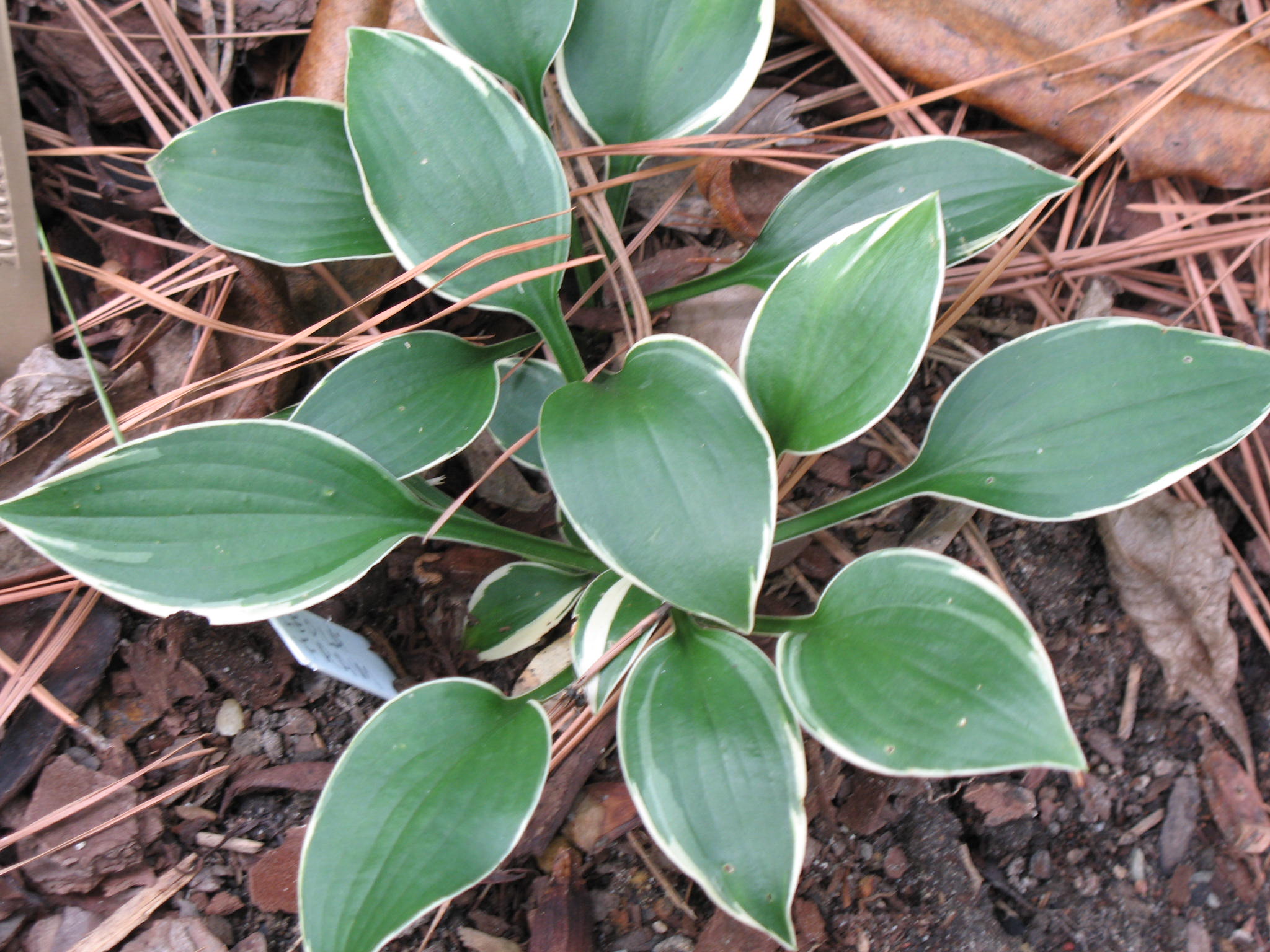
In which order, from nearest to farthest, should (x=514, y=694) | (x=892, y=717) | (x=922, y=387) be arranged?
(x=892, y=717), (x=514, y=694), (x=922, y=387)

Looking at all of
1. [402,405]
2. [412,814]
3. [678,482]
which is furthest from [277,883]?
[678,482]

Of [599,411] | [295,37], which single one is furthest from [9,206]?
[599,411]

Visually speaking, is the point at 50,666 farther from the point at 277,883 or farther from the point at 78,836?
the point at 277,883

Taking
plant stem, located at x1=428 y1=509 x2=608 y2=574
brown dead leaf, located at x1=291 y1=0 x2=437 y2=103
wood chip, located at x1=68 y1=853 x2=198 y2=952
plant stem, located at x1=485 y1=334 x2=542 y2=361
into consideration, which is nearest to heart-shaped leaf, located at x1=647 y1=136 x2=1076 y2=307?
plant stem, located at x1=485 y1=334 x2=542 y2=361

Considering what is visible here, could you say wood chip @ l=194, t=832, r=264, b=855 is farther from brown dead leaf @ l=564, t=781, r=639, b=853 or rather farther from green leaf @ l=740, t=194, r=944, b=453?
green leaf @ l=740, t=194, r=944, b=453

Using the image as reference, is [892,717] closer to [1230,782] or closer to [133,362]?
[1230,782]

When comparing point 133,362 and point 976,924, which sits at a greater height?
point 133,362

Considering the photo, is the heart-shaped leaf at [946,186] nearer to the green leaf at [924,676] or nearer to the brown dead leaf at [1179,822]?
the green leaf at [924,676]
